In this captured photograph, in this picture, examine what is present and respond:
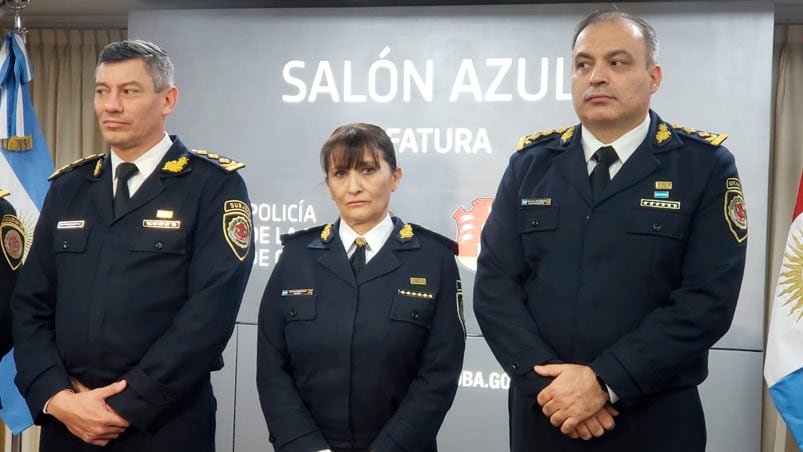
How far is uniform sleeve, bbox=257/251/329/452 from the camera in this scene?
207 centimetres

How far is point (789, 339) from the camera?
3.05 meters

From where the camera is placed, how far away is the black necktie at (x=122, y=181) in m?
2.30

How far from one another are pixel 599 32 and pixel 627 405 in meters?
0.87

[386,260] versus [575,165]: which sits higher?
[575,165]

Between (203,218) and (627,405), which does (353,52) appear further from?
(627,405)

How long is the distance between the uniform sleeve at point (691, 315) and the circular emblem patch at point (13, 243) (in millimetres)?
1689

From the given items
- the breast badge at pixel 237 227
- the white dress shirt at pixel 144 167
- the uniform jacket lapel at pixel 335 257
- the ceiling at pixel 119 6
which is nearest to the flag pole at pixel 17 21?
the ceiling at pixel 119 6

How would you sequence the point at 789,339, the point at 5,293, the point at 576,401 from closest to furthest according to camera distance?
1. the point at 576,401
2. the point at 5,293
3. the point at 789,339

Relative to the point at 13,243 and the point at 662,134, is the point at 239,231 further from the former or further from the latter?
the point at 662,134

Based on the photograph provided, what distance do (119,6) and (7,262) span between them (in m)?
2.28

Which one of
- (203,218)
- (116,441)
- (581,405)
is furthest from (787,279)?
(116,441)

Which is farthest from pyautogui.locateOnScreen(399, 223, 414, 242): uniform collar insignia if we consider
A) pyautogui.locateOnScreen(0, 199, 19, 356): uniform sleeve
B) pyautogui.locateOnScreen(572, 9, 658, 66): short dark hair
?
pyautogui.locateOnScreen(0, 199, 19, 356): uniform sleeve

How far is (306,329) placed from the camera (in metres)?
2.16

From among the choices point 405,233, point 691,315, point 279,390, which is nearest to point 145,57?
point 405,233
